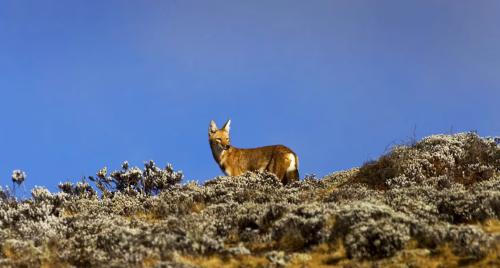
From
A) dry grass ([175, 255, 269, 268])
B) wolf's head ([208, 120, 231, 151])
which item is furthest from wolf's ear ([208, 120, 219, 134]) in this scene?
dry grass ([175, 255, 269, 268])

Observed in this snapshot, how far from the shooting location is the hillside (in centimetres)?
1174

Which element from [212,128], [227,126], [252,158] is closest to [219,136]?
[227,126]

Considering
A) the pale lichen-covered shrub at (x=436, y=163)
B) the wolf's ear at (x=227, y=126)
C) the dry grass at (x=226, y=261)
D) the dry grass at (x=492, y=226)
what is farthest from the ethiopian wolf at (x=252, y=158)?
the dry grass at (x=226, y=261)

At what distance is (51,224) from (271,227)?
231 inches

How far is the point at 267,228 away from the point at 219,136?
36.9ft

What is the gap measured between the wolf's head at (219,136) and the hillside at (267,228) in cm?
420

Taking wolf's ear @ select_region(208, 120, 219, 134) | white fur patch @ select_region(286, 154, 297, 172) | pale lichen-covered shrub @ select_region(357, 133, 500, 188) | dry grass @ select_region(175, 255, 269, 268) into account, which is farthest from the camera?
wolf's ear @ select_region(208, 120, 219, 134)

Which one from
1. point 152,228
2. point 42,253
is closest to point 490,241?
point 152,228

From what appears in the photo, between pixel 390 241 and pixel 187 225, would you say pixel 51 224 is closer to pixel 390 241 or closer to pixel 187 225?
pixel 187 225

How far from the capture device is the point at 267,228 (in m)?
13.8

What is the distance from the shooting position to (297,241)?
12.9 m

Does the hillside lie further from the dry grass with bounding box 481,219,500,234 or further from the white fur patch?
the white fur patch

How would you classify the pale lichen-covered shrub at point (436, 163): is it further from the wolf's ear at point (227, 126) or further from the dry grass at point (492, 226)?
the dry grass at point (492, 226)

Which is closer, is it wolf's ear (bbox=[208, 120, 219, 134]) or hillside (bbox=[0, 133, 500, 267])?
hillside (bbox=[0, 133, 500, 267])
